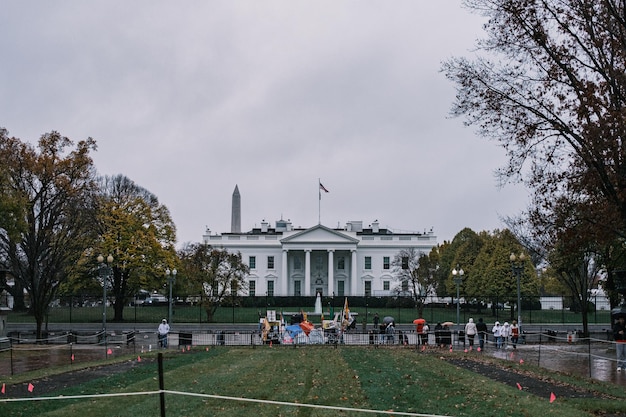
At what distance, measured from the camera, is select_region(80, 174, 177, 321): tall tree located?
58.8 metres

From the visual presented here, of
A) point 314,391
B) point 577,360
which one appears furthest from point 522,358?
point 314,391

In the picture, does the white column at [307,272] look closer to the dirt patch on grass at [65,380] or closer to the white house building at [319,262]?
the white house building at [319,262]

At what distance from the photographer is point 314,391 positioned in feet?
51.7

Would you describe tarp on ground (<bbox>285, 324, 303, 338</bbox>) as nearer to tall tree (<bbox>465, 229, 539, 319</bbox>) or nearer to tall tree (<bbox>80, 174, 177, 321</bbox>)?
tall tree (<bbox>80, 174, 177, 321</bbox>)

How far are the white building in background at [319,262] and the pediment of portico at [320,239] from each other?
16 centimetres

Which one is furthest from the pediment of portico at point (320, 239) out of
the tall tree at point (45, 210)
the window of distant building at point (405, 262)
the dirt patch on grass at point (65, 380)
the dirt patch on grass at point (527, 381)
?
the dirt patch on grass at point (65, 380)

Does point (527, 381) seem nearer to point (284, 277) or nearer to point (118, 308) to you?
point (118, 308)

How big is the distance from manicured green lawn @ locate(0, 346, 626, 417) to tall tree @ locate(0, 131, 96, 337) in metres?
14.8

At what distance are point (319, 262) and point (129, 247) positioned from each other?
4992 cm

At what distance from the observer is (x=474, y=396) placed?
1495 cm

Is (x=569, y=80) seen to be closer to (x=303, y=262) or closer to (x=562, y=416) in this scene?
(x=562, y=416)

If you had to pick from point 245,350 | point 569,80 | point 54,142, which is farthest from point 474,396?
point 54,142

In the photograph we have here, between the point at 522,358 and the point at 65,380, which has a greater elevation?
the point at 65,380

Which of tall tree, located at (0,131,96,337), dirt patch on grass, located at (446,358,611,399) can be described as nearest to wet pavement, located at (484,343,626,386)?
dirt patch on grass, located at (446,358,611,399)
